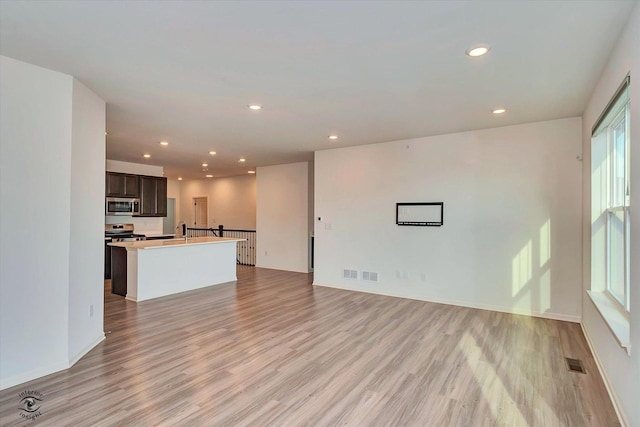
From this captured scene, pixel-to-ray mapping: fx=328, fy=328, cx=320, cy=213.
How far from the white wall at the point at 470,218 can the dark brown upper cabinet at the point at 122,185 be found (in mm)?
4981

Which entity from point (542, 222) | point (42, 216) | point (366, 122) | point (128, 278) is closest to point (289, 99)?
point (366, 122)

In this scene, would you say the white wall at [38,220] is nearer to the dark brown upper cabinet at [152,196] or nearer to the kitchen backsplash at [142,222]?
the dark brown upper cabinet at [152,196]

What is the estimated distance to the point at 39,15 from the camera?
2.11m

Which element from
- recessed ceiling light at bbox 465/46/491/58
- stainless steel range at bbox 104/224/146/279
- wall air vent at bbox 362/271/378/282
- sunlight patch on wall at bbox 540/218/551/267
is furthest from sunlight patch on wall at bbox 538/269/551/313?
stainless steel range at bbox 104/224/146/279

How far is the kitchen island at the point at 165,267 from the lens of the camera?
5379mm

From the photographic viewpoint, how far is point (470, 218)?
16.6 ft

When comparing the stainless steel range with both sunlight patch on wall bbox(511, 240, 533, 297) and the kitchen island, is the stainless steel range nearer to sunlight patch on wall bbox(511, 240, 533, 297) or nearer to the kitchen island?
the kitchen island

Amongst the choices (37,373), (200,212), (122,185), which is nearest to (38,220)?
(37,373)

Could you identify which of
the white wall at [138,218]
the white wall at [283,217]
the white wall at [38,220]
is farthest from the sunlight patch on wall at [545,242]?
the white wall at [138,218]

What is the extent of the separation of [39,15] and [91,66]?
76cm

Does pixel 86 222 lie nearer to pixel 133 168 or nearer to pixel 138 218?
pixel 133 168

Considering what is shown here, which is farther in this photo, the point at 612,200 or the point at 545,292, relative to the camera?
the point at 545,292

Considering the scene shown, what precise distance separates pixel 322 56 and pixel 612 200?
3122mm

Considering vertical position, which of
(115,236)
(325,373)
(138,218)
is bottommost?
(325,373)
